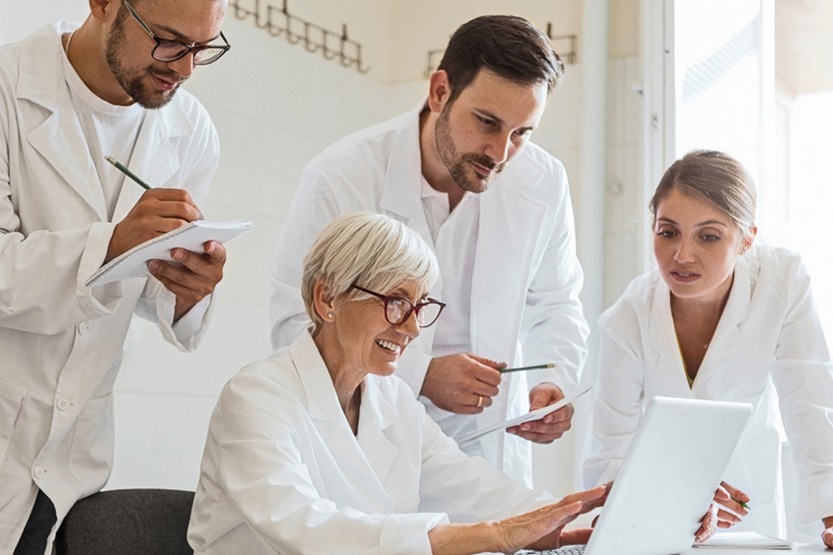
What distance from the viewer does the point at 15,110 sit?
6.40 ft

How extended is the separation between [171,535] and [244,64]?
6.78 ft

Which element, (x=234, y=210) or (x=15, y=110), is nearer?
(x=15, y=110)

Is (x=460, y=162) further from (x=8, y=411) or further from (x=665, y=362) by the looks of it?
(x=8, y=411)

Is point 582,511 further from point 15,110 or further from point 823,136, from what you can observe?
point 823,136

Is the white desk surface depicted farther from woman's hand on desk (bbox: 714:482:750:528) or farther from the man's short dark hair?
the man's short dark hair

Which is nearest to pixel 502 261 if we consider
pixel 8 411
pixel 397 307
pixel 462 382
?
pixel 462 382

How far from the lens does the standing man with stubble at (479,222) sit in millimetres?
2244

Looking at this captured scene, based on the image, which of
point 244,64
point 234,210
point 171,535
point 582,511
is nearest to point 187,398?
point 234,210

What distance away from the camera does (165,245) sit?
1.69 metres

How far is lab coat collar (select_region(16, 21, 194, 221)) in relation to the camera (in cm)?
196

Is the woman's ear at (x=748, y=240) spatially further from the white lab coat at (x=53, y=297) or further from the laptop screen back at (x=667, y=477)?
the white lab coat at (x=53, y=297)

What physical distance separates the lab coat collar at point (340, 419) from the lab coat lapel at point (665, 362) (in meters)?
0.73

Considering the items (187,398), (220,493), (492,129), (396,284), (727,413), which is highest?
(492,129)

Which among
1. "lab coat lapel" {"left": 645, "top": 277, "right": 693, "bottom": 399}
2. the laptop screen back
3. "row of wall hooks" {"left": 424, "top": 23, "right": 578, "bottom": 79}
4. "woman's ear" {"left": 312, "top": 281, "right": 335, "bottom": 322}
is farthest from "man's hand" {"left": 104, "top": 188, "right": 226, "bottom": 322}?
"row of wall hooks" {"left": 424, "top": 23, "right": 578, "bottom": 79}
